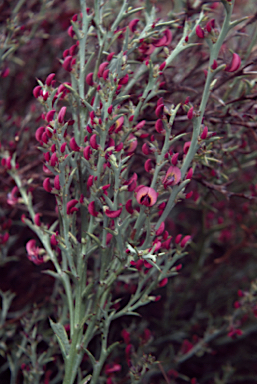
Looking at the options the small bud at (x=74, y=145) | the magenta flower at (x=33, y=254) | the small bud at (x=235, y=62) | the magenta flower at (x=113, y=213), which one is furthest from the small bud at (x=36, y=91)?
the small bud at (x=235, y=62)

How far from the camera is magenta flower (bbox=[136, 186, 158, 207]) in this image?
131 cm

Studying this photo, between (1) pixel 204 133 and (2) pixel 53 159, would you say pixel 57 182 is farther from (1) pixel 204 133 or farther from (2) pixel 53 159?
(1) pixel 204 133

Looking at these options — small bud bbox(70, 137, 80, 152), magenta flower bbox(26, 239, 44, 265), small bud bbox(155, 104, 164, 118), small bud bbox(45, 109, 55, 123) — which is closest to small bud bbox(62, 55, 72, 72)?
small bud bbox(45, 109, 55, 123)

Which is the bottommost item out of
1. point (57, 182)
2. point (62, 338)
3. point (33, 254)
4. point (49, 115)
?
point (62, 338)

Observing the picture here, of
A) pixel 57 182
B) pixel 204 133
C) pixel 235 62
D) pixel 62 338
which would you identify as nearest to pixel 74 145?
pixel 57 182

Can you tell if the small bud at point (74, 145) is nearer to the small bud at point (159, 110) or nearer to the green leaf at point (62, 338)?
the small bud at point (159, 110)

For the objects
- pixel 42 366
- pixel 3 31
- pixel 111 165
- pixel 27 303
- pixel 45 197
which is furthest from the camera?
pixel 45 197

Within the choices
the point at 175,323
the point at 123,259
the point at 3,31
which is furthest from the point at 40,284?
the point at 3,31

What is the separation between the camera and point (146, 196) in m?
1.31

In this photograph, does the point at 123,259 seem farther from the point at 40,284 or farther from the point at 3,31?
the point at 3,31

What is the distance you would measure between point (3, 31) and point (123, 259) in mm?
1941

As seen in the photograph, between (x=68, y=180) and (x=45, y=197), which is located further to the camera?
(x=45, y=197)

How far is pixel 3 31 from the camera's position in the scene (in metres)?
2.31

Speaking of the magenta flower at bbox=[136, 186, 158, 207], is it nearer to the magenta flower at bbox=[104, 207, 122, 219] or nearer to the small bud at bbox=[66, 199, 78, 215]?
the magenta flower at bbox=[104, 207, 122, 219]
